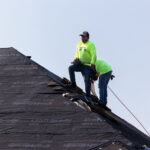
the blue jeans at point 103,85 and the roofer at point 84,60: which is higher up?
the roofer at point 84,60

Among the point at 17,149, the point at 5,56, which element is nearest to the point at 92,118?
the point at 17,149

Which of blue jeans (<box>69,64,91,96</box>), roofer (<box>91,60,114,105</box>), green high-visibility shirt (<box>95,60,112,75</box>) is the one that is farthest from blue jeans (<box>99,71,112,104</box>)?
blue jeans (<box>69,64,91,96</box>)

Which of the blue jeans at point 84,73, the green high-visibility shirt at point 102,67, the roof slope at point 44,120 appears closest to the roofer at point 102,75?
the green high-visibility shirt at point 102,67

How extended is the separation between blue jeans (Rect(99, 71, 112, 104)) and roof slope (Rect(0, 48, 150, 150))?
6.04 ft

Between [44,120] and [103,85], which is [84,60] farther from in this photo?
[44,120]

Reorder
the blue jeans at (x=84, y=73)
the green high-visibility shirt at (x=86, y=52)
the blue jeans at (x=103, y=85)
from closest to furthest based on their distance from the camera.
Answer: the blue jeans at (x=84, y=73) < the green high-visibility shirt at (x=86, y=52) < the blue jeans at (x=103, y=85)

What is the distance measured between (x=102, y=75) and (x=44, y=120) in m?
4.11

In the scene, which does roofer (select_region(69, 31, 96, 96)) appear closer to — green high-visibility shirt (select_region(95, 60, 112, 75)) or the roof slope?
green high-visibility shirt (select_region(95, 60, 112, 75))

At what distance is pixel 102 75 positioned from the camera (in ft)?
50.3

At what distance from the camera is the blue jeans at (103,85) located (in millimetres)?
14930

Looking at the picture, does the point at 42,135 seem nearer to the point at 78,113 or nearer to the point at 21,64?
the point at 78,113

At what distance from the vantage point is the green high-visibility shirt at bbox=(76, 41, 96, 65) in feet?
48.0

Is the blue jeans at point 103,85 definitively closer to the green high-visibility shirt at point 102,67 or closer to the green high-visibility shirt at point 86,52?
the green high-visibility shirt at point 102,67

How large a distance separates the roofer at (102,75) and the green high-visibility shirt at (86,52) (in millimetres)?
386
